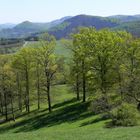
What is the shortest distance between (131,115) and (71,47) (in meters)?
30.2

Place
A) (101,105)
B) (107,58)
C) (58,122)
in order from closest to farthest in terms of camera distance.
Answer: (101,105)
(58,122)
(107,58)

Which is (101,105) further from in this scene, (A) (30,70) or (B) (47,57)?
(A) (30,70)

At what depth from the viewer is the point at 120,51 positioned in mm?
57531

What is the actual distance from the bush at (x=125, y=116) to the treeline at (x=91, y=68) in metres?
4.96

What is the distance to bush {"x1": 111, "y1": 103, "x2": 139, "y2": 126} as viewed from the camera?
37.0 meters

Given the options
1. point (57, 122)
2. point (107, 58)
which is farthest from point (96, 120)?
point (107, 58)

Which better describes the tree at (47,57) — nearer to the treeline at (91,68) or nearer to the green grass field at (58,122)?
the treeline at (91,68)

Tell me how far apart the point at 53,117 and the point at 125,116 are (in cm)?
2061

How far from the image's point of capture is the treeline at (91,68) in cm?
5021

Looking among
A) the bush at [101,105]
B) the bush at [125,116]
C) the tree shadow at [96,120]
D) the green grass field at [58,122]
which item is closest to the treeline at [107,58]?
the green grass field at [58,122]

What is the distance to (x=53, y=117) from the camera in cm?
5591

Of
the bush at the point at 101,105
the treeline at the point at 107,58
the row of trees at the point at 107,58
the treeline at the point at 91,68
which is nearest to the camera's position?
the bush at the point at 101,105

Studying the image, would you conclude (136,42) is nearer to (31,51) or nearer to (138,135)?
(31,51)

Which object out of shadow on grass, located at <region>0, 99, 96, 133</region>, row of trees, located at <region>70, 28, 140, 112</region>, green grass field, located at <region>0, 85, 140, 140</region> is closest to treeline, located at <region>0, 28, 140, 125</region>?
row of trees, located at <region>70, 28, 140, 112</region>
